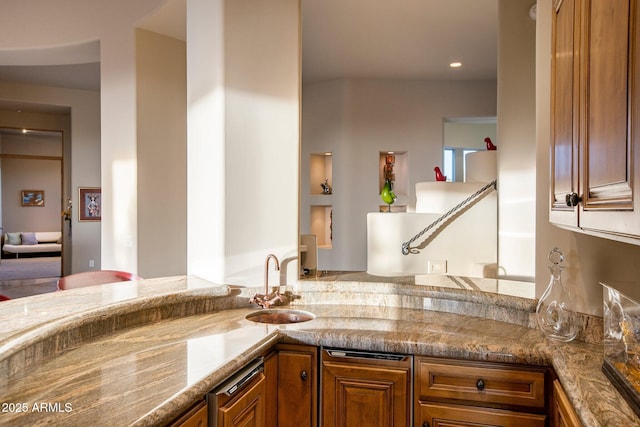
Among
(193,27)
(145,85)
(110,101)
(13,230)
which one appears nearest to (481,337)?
(193,27)

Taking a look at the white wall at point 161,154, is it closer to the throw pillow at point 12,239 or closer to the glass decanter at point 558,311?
the glass decanter at point 558,311

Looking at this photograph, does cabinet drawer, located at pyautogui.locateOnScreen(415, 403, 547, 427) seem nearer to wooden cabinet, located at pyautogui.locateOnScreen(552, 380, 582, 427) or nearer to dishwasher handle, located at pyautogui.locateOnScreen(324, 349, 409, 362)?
wooden cabinet, located at pyautogui.locateOnScreen(552, 380, 582, 427)

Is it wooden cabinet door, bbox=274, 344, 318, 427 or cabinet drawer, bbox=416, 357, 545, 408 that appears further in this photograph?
wooden cabinet door, bbox=274, 344, 318, 427

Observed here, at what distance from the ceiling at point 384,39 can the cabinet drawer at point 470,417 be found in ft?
10.7

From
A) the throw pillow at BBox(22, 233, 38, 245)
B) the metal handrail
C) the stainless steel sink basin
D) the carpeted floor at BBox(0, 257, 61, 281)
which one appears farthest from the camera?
the throw pillow at BBox(22, 233, 38, 245)

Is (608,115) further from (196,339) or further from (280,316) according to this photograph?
(280,316)

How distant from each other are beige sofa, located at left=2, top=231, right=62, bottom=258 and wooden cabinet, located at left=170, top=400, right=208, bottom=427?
12.0m

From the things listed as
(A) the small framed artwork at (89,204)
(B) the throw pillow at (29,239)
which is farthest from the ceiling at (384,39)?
(B) the throw pillow at (29,239)

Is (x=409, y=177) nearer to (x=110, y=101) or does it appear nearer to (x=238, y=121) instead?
(x=110, y=101)

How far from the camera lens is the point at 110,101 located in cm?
449

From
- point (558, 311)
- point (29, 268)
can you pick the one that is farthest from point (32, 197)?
point (558, 311)

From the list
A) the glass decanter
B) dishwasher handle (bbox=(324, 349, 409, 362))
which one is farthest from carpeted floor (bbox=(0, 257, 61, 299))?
the glass decanter

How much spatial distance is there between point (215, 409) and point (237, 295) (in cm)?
105

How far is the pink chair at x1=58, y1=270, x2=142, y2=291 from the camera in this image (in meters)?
2.74
